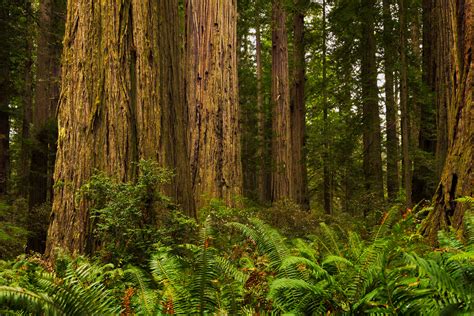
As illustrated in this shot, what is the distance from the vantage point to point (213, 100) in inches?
322

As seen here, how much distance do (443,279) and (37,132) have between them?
11.7 meters

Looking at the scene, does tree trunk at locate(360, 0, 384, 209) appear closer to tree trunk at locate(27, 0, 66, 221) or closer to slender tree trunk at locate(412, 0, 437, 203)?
slender tree trunk at locate(412, 0, 437, 203)

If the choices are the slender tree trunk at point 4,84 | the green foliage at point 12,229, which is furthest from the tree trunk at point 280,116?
the slender tree trunk at point 4,84

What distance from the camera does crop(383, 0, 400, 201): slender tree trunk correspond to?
12515 mm

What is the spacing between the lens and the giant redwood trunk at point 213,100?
25.7ft

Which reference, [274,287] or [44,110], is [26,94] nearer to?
[44,110]

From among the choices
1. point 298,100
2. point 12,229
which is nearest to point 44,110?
point 12,229

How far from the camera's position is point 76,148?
15.9ft

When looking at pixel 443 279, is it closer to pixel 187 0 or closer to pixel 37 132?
pixel 187 0

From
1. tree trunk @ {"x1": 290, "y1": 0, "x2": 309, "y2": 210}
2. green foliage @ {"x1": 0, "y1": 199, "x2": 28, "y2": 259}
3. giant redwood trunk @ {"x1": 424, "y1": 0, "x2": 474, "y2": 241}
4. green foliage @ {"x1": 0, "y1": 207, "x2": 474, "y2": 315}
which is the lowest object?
green foliage @ {"x1": 0, "y1": 199, "x2": 28, "y2": 259}

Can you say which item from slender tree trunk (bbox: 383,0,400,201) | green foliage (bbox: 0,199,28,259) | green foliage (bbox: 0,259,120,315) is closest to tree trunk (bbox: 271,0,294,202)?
slender tree trunk (bbox: 383,0,400,201)

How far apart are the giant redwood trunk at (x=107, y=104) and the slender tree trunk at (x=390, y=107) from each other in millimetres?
8800

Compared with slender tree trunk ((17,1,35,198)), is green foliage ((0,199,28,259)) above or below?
below

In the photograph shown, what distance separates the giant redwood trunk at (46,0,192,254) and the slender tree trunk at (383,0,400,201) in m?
8.80
